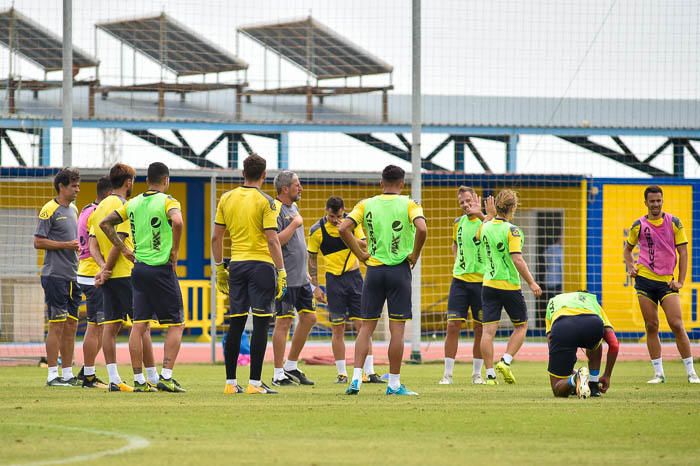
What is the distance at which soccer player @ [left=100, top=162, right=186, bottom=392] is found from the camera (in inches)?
447

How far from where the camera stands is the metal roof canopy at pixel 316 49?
26.5m

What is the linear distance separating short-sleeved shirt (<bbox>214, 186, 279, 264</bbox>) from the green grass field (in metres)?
1.36

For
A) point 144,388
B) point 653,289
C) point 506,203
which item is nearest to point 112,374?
point 144,388

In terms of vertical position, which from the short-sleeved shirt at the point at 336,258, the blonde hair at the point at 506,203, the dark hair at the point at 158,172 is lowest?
the short-sleeved shirt at the point at 336,258

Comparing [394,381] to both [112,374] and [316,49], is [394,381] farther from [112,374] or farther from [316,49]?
[316,49]

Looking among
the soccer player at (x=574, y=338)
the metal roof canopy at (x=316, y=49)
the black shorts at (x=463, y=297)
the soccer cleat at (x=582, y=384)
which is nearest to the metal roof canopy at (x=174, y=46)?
the metal roof canopy at (x=316, y=49)

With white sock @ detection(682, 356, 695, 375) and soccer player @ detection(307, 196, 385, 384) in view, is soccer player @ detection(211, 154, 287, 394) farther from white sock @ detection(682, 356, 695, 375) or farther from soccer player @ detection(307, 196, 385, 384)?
white sock @ detection(682, 356, 695, 375)

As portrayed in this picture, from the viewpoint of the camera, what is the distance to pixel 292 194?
41.7ft

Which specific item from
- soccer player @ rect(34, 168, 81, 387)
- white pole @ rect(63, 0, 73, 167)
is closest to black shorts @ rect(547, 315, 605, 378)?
soccer player @ rect(34, 168, 81, 387)

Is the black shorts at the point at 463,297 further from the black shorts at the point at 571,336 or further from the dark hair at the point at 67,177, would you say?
the dark hair at the point at 67,177

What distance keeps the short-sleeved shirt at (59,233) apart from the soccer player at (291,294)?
2.25m

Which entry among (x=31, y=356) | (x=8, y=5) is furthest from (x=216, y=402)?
(x=8, y=5)

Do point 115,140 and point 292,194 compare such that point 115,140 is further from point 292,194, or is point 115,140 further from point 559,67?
point 292,194

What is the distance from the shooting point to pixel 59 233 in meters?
12.7
